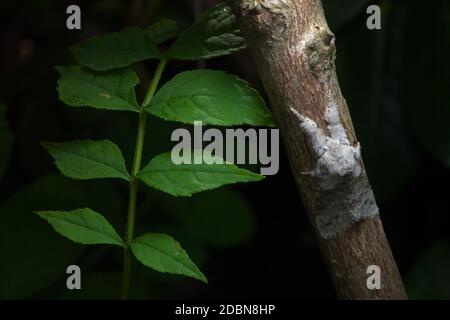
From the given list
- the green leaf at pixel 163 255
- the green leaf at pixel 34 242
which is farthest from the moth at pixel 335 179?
the green leaf at pixel 34 242

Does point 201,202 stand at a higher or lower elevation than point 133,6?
lower

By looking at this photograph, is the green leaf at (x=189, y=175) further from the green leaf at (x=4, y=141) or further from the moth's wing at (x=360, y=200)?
the green leaf at (x=4, y=141)

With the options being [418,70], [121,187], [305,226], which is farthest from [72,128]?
[418,70]

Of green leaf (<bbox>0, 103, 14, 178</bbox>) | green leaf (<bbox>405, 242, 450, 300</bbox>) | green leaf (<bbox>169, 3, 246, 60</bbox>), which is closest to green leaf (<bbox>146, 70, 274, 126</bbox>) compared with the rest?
green leaf (<bbox>169, 3, 246, 60</bbox>)

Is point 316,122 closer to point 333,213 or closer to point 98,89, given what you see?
point 333,213

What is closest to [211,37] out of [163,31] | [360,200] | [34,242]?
[163,31]

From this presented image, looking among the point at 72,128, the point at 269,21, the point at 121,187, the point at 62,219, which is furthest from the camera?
the point at 72,128

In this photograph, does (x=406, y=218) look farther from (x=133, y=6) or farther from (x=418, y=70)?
(x=133, y=6)
